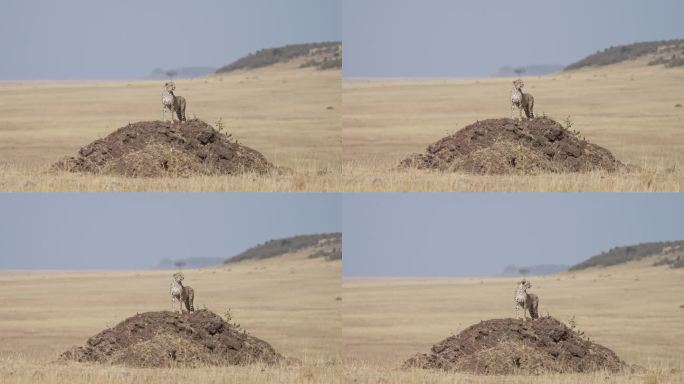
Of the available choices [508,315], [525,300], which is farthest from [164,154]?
[508,315]

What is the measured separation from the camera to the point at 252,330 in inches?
2133

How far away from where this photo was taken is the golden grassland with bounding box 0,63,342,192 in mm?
35656

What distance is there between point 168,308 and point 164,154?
32.5 metres

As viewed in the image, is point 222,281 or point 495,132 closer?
point 495,132

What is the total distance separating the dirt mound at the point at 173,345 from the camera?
92.9 feet

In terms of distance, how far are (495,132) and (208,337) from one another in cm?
1167

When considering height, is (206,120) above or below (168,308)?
above

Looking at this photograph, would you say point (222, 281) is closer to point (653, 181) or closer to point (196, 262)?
point (653, 181)

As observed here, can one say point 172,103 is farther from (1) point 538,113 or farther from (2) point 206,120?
(1) point 538,113

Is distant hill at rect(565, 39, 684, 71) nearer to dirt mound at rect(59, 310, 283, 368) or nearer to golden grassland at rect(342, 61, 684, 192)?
golden grassland at rect(342, 61, 684, 192)

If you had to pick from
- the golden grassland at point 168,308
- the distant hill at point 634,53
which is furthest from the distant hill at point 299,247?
the distant hill at point 634,53

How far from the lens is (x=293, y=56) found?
146375mm

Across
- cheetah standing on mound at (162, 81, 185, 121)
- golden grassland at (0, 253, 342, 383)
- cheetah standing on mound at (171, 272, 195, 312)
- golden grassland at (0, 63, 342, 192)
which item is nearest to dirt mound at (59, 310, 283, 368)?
cheetah standing on mound at (171, 272, 195, 312)

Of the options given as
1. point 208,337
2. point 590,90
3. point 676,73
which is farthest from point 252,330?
point 676,73
